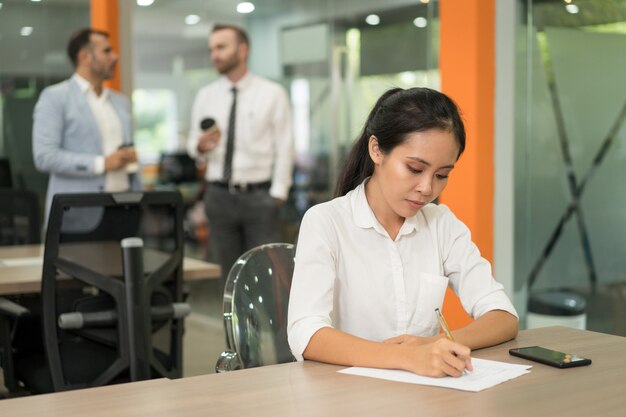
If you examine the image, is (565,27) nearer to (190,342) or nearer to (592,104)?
(592,104)

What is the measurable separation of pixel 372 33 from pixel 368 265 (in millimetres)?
3339

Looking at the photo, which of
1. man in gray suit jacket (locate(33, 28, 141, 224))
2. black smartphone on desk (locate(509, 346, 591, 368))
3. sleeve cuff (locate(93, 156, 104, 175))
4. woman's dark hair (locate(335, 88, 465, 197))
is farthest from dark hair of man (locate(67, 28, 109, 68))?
black smartphone on desk (locate(509, 346, 591, 368))

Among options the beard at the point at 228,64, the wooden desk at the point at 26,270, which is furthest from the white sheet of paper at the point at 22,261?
the beard at the point at 228,64

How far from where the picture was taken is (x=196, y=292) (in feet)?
21.1

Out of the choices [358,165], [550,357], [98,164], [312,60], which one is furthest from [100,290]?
[312,60]

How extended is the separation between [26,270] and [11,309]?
1.14 ft

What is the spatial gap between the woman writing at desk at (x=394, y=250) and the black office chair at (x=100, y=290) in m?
0.91

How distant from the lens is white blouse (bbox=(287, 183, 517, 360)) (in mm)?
2156

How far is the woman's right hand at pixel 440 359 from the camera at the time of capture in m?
1.72

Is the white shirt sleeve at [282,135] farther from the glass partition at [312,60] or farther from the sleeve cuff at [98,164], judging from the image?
the sleeve cuff at [98,164]

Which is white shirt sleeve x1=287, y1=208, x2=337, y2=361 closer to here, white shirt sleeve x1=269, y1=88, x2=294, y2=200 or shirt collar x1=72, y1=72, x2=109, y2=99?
shirt collar x1=72, y1=72, x2=109, y2=99

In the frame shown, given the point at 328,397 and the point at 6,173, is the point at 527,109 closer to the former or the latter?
the point at 328,397

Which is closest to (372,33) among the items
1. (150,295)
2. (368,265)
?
(150,295)

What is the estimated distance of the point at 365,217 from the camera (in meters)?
2.20
